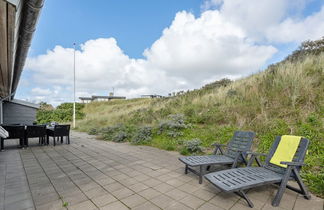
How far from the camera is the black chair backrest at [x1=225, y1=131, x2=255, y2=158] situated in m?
3.00

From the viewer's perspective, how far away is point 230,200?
2143mm

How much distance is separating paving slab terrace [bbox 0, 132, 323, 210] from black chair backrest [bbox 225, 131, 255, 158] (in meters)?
0.72

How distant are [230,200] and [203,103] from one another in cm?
566

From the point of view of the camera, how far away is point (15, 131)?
219 inches

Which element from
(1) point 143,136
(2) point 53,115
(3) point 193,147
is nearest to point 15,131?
(1) point 143,136

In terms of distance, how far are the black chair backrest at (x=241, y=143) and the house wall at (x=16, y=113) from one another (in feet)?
50.1

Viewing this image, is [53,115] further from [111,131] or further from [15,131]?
[15,131]

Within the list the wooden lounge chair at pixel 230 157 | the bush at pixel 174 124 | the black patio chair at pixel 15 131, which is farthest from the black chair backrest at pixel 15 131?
the wooden lounge chair at pixel 230 157

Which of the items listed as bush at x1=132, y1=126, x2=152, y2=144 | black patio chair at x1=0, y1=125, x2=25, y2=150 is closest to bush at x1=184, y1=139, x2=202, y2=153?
bush at x1=132, y1=126, x2=152, y2=144

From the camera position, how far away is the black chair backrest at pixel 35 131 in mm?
5805

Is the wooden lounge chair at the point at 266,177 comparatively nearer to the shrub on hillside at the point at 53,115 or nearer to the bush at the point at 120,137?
the bush at the point at 120,137

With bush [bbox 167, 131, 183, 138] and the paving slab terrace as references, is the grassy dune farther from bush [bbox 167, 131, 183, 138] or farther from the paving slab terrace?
the paving slab terrace

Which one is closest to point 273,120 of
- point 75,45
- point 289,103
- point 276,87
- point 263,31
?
point 289,103

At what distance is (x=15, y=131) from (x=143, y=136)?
14.4 ft
